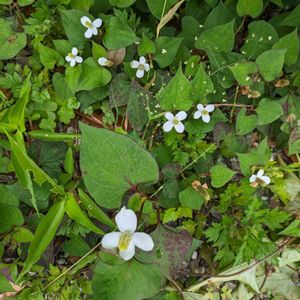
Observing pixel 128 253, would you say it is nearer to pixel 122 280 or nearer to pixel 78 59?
pixel 122 280

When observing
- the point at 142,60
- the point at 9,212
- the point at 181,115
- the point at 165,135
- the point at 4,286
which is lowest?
the point at 4,286

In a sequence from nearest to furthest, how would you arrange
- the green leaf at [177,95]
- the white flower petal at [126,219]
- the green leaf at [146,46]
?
the white flower petal at [126,219] → the green leaf at [177,95] → the green leaf at [146,46]

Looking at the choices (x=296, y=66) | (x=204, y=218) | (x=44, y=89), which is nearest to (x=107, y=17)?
(x=44, y=89)

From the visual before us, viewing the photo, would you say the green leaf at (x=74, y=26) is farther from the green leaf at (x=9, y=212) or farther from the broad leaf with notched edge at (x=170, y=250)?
the broad leaf with notched edge at (x=170, y=250)

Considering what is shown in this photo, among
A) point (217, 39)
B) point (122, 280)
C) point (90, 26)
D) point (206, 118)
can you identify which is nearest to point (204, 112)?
point (206, 118)

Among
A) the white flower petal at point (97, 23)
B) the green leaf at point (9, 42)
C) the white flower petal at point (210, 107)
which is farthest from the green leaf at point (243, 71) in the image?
the green leaf at point (9, 42)

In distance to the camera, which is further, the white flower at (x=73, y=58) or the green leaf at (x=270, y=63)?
the white flower at (x=73, y=58)
